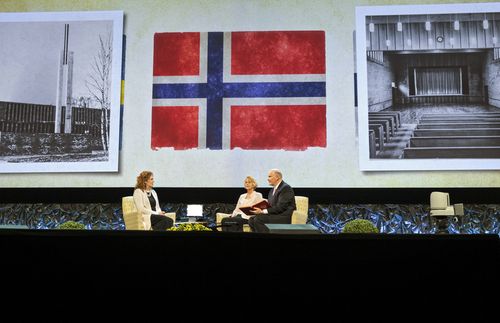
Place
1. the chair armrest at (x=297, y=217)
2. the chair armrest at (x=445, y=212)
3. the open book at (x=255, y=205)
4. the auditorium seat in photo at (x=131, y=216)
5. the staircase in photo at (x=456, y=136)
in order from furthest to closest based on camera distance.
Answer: the staircase in photo at (x=456, y=136), the chair armrest at (x=297, y=217), the auditorium seat in photo at (x=131, y=216), the open book at (x=255, y=205), the chair armrest at (x=445, y=212)

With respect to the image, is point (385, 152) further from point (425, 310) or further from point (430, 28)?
point (425, 310)

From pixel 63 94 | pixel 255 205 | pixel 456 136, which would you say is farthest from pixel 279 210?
pixel 63 94

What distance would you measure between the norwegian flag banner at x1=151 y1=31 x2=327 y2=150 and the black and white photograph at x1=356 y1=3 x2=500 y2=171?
0.65 metres

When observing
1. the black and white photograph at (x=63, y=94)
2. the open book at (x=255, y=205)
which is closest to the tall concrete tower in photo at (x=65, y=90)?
the black and white photograph at (x=63, y=94)

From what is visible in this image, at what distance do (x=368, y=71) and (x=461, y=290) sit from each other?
6.30 metres

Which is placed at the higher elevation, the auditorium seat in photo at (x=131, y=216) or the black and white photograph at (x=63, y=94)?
the black and white photograph at (x=63, y=94)

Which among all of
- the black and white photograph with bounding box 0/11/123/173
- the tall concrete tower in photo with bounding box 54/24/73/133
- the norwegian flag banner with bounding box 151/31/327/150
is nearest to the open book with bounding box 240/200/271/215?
the norwegian flag banner with bounding box 151/31/327/150

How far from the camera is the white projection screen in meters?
7.05

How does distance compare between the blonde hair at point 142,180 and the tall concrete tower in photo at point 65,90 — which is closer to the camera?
the blonde hair at point 142,180

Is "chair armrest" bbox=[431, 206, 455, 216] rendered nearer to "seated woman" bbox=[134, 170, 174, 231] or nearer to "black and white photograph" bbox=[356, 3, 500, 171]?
"black and white photograph" bbox=[356, 3, 500, 171]

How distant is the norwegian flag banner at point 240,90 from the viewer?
7.10 metres

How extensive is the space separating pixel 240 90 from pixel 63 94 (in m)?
2.35

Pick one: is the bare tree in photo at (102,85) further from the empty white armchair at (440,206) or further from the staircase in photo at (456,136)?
the empty white armchair at (440,206)

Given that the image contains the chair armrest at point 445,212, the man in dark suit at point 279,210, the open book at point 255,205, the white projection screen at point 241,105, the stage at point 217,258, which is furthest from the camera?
the white projection screen at point 241,105
